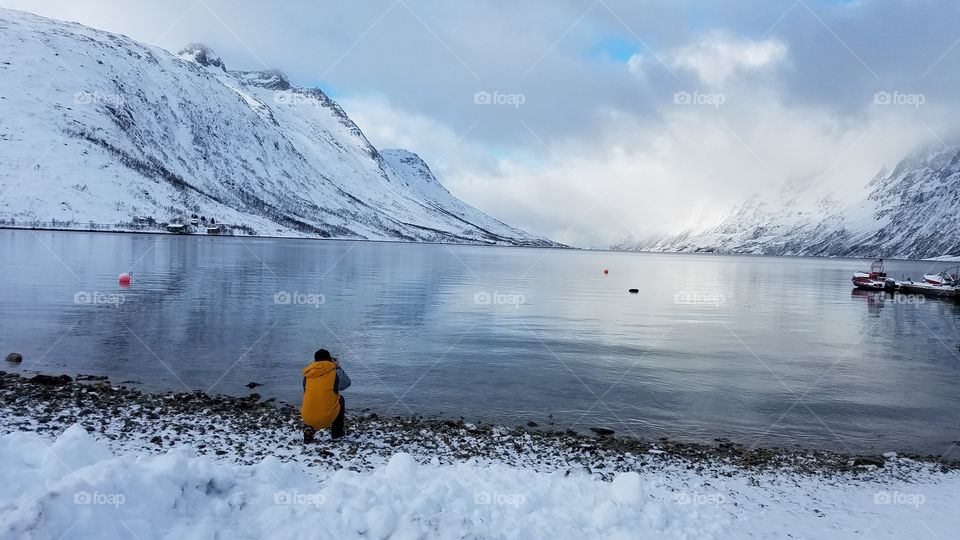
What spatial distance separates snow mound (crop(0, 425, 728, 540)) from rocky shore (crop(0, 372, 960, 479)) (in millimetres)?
1847

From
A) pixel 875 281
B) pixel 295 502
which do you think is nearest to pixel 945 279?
pixel 875 281

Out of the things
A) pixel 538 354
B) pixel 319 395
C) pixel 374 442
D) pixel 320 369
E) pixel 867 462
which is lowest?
pixel 867 462

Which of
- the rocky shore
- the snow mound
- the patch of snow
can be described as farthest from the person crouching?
the snow mound

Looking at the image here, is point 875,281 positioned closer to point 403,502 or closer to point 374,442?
point 374,442

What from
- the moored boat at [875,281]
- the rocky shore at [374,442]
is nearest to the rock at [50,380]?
the rocky shore at [374,442]

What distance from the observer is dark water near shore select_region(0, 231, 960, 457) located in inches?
748

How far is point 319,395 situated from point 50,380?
35.5ft

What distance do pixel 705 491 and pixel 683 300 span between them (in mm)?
50324

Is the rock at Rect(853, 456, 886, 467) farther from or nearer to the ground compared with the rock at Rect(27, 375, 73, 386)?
nearer to the ground

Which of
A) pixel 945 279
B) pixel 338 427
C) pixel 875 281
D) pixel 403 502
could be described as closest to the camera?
pixel 403 502

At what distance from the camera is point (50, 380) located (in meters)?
18.8

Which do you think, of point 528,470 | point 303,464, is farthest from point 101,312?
point 528,470

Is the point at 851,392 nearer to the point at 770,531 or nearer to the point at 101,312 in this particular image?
the point at 770,531

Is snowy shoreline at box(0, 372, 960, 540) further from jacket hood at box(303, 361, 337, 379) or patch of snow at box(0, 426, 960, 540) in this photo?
jacket hood at box(303, 361, 337, 379)
